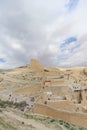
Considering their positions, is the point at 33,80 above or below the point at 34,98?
→ above

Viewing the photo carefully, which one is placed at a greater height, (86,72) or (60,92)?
(86,72)

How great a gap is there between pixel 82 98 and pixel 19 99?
7710mm

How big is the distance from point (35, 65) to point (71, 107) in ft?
86.9

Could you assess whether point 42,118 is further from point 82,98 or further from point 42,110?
point 82,98

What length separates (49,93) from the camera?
3028cm

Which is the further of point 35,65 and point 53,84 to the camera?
point 35,65

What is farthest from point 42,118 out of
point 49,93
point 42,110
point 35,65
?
point 35,65

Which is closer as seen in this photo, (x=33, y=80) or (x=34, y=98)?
(x=34, y=98)

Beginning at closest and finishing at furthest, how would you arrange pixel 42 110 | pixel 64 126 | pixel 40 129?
pixel 40 129 < pixel 64 126 < pixel 42 110

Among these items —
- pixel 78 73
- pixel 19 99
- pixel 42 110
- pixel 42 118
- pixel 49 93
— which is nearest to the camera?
pixel 42 118

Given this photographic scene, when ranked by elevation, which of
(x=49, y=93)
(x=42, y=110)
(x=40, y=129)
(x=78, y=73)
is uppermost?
(x=78, y=73)

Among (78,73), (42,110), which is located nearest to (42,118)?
(42,110)

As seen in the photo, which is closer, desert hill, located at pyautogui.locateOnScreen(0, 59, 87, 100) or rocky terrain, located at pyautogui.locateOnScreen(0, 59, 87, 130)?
rocky terrain, located at pyautogui.locateOnScreen(0, 59, 87, 130)

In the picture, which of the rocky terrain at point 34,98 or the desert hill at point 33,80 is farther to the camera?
the desert hill at point 33,80
